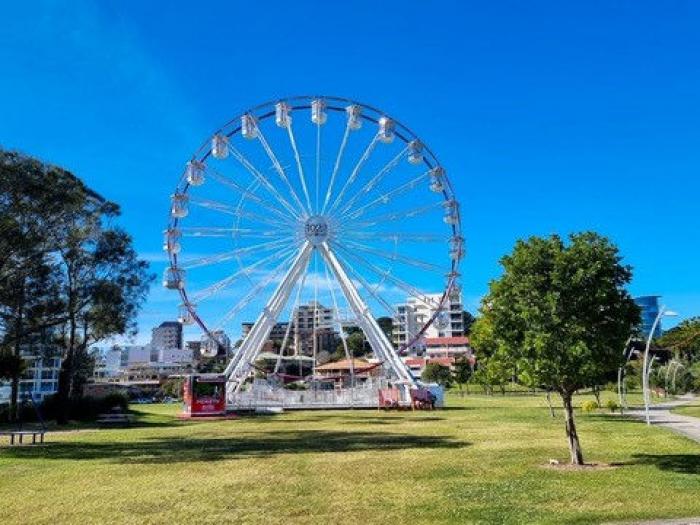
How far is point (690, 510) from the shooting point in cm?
1134

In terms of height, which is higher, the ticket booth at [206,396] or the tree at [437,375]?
the tree at [437,375]

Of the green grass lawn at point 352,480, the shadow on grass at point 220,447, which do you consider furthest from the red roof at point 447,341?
the shadow on grass at point 220,447

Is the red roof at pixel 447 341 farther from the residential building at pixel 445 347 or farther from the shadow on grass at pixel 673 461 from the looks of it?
the shadow on grass at pixel 673 461

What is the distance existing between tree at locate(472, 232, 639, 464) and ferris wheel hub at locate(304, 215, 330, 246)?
31510 mm

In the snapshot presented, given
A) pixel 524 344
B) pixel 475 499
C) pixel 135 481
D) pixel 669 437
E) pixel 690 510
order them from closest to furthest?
1. pixel 690 510
2. pixel 475 499
3. pixel 135 481
4. pixel 524 344
5. pixel 669 437

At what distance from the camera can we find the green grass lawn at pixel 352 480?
11.8 m

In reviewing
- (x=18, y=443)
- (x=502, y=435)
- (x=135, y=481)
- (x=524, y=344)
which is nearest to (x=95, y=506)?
(x=135, y=481)

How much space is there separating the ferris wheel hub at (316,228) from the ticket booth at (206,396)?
11877 millimetres

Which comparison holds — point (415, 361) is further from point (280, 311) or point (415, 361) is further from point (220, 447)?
point (220, 447)

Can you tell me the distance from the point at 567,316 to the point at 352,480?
6.58 meters

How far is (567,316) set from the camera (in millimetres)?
16922

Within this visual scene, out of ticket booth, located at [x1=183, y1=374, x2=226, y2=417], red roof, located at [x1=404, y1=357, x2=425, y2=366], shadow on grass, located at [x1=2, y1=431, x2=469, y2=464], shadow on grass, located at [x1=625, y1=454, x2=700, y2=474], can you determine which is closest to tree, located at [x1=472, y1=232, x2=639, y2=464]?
shadow on grass, located at [x1=625, y1=454, x2=700, y2=474]

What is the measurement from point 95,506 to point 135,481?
302cm

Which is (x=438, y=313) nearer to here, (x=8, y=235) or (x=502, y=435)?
(x=502, y=435)
